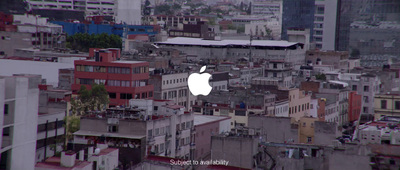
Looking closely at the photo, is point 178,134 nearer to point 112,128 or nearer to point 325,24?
point 112,128

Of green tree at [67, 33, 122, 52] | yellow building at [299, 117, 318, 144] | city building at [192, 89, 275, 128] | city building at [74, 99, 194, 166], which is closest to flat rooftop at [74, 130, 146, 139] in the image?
city building at [74, 99, 194, 166]

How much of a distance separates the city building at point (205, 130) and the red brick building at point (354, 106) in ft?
43.9

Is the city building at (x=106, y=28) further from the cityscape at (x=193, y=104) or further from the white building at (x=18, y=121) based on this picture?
the white building at (x=18, y=121)

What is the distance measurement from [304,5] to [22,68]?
59.4m

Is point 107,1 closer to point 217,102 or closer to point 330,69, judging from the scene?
point 330,69

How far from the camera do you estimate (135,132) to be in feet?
76.0

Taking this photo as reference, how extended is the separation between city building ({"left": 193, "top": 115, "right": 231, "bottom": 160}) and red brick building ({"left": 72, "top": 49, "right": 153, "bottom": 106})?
18.5ft

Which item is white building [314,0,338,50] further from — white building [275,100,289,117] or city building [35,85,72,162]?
city building [35,85,72,162]

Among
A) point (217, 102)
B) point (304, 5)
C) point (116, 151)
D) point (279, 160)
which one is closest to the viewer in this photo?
point (279, 160)

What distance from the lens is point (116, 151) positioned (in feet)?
69.0

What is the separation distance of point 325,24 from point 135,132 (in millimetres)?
65636

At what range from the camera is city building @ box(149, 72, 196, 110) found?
37469 mm

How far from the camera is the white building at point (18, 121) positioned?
49.1 ft

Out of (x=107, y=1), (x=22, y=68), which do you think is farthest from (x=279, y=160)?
(x=107, y=1)
